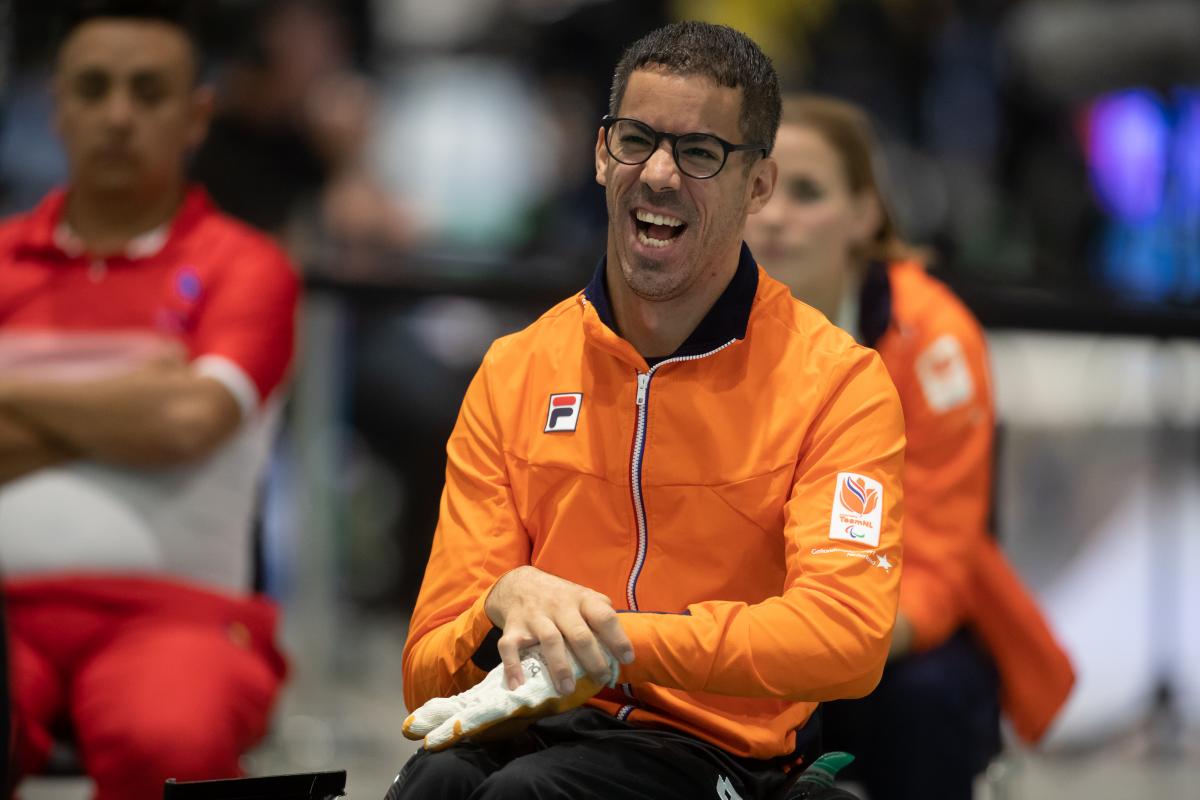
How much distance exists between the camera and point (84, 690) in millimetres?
3355

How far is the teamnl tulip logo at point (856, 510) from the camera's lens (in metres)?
2.37

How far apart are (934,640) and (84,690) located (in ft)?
5.32

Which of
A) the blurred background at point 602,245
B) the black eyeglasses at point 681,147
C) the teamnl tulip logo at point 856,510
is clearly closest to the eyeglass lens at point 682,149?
the black eyeglasses at point 681,147

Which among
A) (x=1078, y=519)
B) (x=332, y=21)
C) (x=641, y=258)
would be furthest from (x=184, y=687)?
(x=332, y=21)

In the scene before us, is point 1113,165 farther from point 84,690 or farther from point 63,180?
point 84,690

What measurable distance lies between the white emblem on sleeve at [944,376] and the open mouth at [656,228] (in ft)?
3.61

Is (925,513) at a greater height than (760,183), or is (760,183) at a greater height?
Answer: (760,183)

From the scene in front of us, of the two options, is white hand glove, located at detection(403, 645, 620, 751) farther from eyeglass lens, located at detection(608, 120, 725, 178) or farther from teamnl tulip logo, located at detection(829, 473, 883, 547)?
eyeglass lens, located at detection(608, 120, 725, 178)

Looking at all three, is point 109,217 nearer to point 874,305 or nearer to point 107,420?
point 107,420

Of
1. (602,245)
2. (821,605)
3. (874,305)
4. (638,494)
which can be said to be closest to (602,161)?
(638,494)

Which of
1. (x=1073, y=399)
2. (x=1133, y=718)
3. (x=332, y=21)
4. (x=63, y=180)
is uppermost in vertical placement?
→ (x=332, y=21)

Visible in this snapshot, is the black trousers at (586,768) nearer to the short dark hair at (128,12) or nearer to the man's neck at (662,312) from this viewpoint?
the man's neck at (662,312)

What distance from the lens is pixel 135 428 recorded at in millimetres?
3480

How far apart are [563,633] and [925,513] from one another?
1369mm
